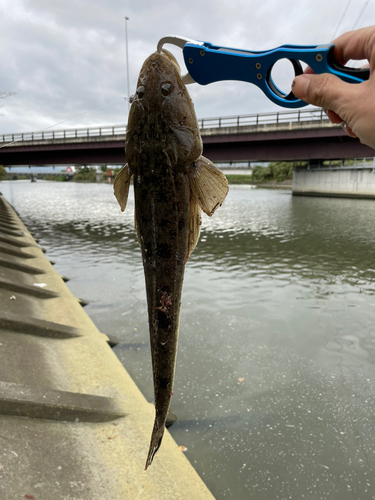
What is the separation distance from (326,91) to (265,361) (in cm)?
669

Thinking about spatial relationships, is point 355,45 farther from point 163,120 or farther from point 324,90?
point 163,120

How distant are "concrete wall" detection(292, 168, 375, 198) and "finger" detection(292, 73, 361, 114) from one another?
189ft

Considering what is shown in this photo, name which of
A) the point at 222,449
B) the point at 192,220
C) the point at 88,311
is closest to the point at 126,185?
the point at 192,220

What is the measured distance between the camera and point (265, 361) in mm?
7684

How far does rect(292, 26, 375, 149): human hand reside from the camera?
1.93 meters

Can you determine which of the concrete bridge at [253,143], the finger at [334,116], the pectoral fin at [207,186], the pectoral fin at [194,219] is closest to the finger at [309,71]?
A: the finger at [334,116]

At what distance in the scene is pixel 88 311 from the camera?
34.6 ft

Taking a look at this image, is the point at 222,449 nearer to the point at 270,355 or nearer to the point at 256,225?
the point at 270,355

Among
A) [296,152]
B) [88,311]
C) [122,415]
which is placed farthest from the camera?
[296,152]

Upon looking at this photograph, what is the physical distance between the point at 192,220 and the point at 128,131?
684mm

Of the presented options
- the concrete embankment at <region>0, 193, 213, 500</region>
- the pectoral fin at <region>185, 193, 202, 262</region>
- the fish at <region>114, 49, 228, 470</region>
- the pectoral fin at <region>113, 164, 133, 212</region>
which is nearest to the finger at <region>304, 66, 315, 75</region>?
the fish at <region>114, 49, 228, 470</region>

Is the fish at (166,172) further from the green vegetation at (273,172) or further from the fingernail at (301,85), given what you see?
the green vegetation at (273,172)

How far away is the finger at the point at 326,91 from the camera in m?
2.02

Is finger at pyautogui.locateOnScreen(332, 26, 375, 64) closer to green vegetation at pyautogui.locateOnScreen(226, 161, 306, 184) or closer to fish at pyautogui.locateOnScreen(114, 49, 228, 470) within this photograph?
fish at pyautogui.locateOnScreen(114, 49, 228, 470)
